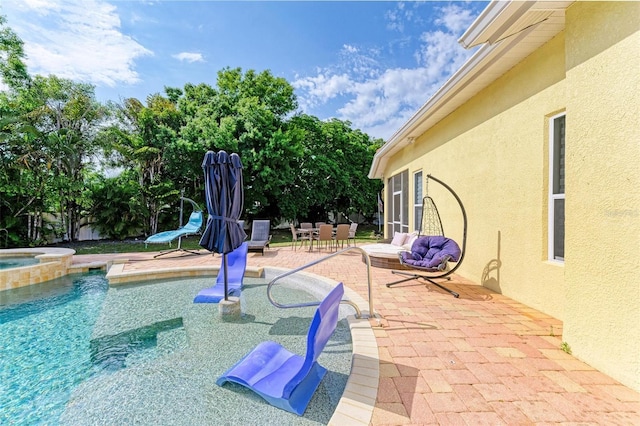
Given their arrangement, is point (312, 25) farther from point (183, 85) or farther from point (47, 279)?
point (47, 279)

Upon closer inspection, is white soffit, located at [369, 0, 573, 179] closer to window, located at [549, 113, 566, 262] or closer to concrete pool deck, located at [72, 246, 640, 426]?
window, located at [549, 113, 566, 262]

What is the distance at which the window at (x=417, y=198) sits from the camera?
8.50 meters

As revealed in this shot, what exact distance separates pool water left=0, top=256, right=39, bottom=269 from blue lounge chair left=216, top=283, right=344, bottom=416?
8845 mm

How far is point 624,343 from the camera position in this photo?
227 centimetres

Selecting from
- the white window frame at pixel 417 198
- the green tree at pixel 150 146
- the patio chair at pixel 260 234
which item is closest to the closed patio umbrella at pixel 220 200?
the patio chair at pixel 260 234

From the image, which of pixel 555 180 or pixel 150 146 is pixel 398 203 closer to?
pixel 555 180

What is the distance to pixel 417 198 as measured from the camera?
28.6 ft

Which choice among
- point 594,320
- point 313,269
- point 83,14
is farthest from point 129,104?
point 594,320

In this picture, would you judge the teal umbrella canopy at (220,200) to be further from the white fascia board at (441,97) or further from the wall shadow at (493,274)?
the wall shadow at (493,274)

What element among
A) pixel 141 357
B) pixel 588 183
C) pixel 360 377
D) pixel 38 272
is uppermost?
pixel 588 183

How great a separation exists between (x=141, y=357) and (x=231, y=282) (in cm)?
208

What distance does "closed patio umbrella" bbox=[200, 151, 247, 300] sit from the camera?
172 inches

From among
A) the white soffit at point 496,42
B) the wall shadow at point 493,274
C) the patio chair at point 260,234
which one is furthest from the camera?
the patio chair at point 260,234

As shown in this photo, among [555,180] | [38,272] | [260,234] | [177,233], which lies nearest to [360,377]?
[555,180]
